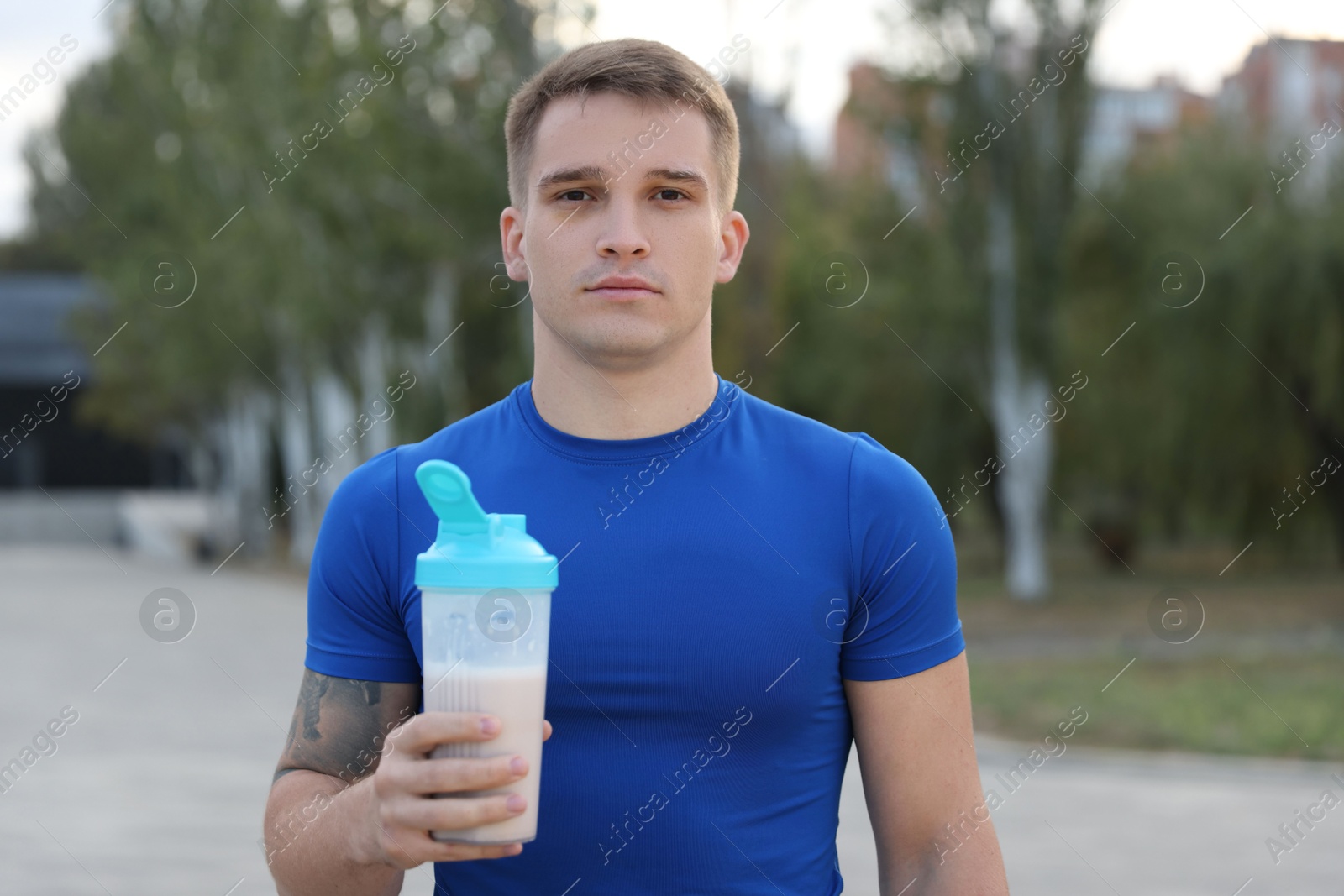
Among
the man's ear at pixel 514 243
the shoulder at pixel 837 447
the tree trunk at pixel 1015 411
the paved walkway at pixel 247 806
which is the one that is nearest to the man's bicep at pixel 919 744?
the shoulder at pixel 837 447

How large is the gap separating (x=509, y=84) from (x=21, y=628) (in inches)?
370

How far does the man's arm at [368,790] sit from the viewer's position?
64.2 inches

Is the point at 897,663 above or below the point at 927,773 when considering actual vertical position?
above

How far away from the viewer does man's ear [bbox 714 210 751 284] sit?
236cm

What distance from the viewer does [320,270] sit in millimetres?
25312

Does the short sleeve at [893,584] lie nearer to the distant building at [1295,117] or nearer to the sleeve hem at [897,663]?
the sleeve hem at [897,663]

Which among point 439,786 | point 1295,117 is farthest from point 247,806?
point 1295,117

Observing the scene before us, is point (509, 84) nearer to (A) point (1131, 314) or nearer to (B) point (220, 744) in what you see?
(A) point (1131, 314)

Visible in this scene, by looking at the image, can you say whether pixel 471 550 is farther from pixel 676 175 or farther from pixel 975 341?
pixel 975 341

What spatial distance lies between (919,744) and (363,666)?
83 cm

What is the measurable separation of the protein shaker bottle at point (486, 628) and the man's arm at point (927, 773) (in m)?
0.68

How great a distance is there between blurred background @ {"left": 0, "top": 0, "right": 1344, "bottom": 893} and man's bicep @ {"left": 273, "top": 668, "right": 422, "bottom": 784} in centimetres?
500

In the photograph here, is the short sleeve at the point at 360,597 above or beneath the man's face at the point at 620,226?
beneath

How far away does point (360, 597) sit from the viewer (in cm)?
219
